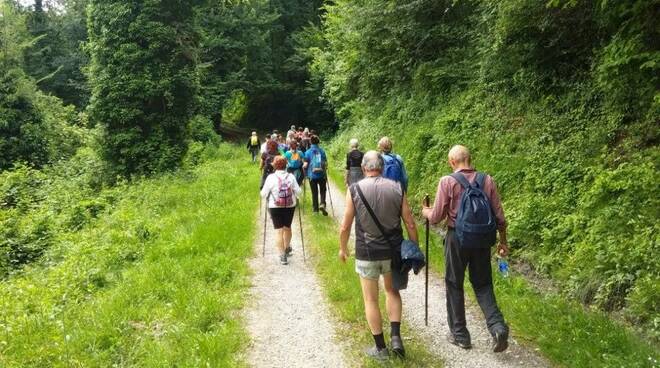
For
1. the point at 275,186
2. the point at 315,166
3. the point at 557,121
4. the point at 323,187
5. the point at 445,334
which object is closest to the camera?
the point at 445,334

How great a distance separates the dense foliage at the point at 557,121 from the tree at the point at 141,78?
8.02 m

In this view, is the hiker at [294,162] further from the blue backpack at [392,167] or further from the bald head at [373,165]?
the bald head at [373,165]

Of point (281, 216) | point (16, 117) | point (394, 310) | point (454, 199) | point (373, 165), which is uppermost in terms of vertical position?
point (16, 117)

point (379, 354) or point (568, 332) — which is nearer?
point (379, 354)

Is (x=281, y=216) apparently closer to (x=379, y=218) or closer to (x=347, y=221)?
(x=347, y=221)

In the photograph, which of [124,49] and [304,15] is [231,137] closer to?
[304,15]

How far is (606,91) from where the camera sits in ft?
29.1

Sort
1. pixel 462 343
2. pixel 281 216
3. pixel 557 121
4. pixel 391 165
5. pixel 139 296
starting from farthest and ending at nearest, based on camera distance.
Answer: pixel 557 121
pixel 281 216
pixel 391 165
pixel 139 296
pixel 462 343

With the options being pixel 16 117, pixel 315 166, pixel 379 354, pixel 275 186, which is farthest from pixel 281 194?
pixel 16 117

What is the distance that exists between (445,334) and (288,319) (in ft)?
6.79

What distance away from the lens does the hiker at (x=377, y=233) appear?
18.2 ft

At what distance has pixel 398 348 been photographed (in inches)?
224

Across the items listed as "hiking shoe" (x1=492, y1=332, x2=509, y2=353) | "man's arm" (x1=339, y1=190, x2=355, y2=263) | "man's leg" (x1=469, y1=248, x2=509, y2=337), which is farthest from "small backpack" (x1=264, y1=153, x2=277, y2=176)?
"hiking shoe" (x1=492, y1=332, x2=509, y2=353)

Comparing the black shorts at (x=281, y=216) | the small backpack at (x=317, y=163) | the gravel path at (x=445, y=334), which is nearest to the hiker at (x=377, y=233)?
the gravel path at (x=445, y=334)
